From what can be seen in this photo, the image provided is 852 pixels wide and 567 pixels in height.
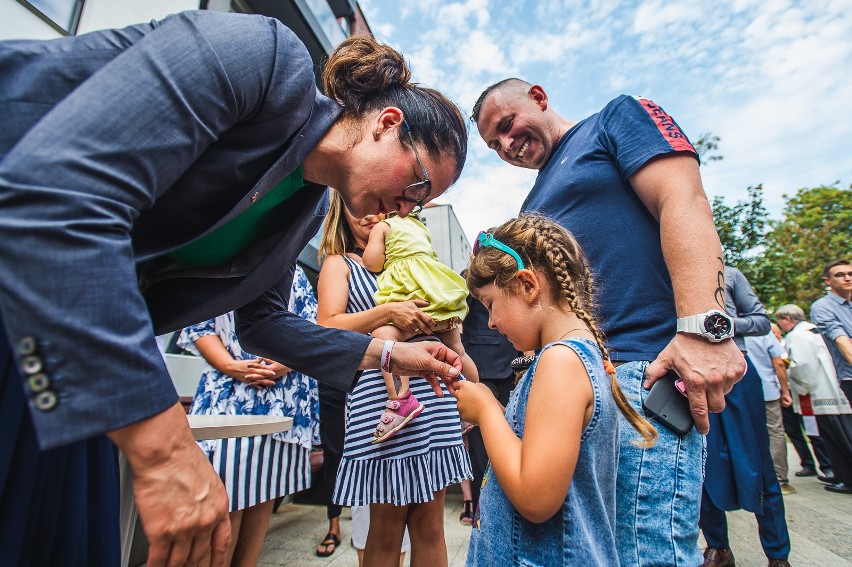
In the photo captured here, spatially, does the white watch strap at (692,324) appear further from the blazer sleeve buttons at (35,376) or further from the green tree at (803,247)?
the green tree at (803,247)

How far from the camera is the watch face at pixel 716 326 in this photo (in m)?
1.14

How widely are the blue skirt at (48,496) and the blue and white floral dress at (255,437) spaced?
3.60 ft

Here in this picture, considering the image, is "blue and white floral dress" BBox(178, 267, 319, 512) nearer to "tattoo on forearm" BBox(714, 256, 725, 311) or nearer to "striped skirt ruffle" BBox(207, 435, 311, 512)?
"striped skirt ruffle" BBox(207, 435, 311, 512)

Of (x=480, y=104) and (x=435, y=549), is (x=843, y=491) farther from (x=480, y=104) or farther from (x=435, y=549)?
(x=480, y=104)

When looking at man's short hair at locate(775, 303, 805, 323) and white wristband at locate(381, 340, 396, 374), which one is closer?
white wristband at locate(381, 340, 396, 374)

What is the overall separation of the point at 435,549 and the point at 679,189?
1691mm

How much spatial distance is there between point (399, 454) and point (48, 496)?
121 centimetres

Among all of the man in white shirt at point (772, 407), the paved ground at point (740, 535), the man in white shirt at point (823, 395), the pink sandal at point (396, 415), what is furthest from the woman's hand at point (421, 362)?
the man in white shirt at point (823, 395)

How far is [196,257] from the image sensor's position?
3.84 ft

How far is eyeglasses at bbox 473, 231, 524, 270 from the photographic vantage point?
1.51 metres

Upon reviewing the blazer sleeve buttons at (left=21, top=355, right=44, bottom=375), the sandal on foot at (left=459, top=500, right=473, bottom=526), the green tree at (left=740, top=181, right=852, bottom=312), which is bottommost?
the sandal on foot at (left=459, top=500, right=473, bottom=526)

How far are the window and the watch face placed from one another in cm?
452

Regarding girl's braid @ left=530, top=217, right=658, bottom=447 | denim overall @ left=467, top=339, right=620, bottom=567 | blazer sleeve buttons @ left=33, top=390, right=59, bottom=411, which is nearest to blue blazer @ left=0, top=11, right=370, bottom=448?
blazer sleeve buttons @ left=33, top=390, right=59, bottom=411

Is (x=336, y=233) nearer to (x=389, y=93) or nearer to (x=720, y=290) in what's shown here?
(x=389, y=93)
